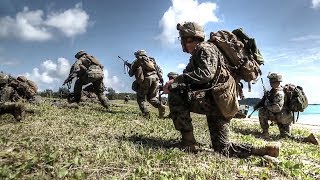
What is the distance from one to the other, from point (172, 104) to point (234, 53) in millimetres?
1557

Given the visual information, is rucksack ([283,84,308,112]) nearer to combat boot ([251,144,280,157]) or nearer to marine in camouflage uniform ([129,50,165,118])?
marine in camouflage uniform ([129,50,165,118])

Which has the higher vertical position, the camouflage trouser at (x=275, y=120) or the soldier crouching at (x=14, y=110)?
the soldier crouching at (x=14, y=110)

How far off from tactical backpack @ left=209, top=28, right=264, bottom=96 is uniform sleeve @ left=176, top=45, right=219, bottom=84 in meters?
0.47

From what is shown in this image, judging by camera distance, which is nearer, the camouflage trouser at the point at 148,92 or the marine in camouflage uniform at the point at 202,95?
the marine in camouflage uniform at the point at 202,95

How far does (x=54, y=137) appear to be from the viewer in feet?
27.2

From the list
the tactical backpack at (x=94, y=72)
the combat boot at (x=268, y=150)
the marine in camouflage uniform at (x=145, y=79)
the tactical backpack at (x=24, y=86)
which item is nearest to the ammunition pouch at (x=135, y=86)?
the marine in camouflage uniform at (x=145, y=79)

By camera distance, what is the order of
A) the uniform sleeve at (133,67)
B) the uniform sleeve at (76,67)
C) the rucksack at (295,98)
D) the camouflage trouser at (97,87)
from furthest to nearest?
1. the camouflage trouser at (97,87)
2. the uniform sleeve at (76,67)
3. the uniform sleeve at (133,67)
4. the rucksack at (295,98)

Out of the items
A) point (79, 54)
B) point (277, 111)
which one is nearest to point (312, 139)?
point (277, 111)

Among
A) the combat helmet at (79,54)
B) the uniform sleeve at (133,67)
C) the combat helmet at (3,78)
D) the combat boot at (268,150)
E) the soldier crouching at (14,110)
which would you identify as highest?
the combat helmet at (79,54)

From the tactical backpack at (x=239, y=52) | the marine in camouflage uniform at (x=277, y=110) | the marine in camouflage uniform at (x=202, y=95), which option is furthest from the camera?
the marine in camouflage uniform at (x=277, y=110)

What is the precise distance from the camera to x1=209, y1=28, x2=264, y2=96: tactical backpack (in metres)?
7.62

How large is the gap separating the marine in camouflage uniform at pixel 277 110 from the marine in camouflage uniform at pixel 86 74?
24.9 feet

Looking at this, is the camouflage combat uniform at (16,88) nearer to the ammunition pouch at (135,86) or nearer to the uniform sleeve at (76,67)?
the uniform sleeve at (76,67)

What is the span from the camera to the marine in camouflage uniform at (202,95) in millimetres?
7156
